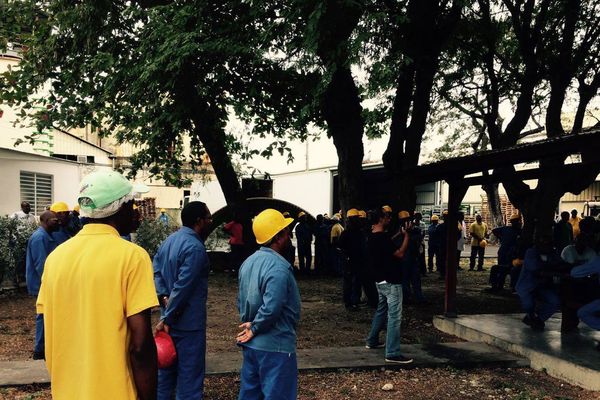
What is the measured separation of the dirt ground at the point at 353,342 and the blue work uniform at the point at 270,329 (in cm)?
186

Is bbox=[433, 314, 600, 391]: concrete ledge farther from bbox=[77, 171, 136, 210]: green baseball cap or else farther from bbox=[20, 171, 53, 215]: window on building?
bbox=[20, 171, 53, 215]: window on building

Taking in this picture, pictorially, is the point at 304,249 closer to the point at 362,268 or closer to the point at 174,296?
the point at 362,268

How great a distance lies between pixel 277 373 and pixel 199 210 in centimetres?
155

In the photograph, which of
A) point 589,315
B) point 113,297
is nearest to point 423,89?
point 589,315

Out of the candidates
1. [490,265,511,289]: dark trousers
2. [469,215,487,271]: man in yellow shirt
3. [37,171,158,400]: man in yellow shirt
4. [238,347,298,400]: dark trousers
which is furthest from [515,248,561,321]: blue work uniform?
[469,215,487,271]: man in yellow shirt

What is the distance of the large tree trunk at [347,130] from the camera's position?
35.8 ft

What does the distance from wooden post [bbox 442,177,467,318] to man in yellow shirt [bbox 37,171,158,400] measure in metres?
7.13

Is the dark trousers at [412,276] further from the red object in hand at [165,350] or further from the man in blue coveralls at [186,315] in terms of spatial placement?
the red object in hand at [165,350]

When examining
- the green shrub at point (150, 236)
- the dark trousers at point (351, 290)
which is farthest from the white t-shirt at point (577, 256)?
the green shrub at point (150, 236)

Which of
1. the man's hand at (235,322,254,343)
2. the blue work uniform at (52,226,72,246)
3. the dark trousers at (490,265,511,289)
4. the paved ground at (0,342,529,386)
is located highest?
the blue work uniform at (52,226,72,246)

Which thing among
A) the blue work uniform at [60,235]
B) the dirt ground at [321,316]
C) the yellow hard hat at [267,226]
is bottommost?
the dirt ground at [321,316]

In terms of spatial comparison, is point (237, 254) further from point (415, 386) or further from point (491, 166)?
point (415, 386)

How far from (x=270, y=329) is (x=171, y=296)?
100cm

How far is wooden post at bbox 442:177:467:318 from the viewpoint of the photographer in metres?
8.84
